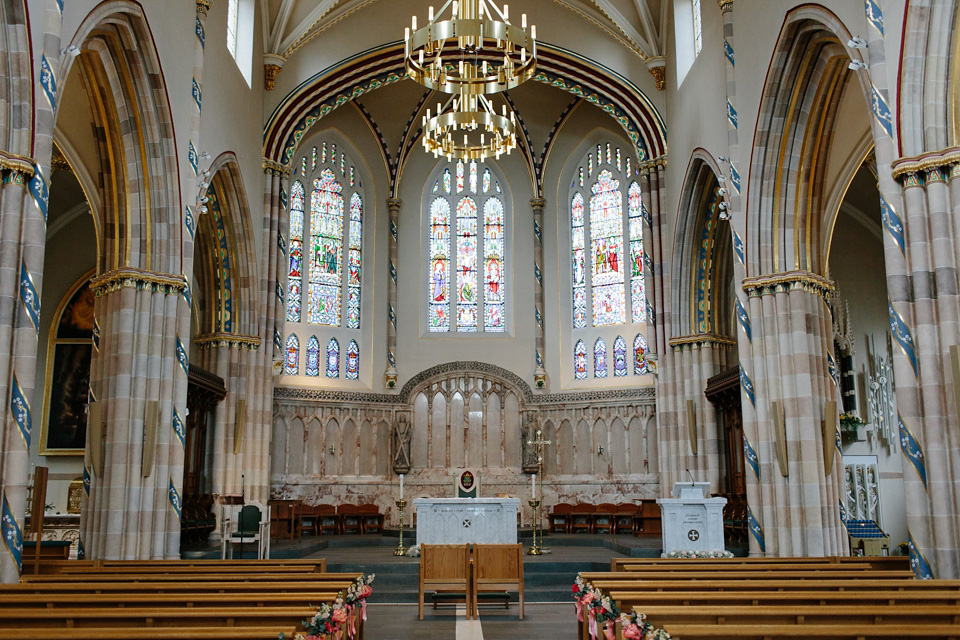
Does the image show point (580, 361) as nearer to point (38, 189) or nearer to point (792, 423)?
point (792, 423)

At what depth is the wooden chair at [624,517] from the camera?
24.4m

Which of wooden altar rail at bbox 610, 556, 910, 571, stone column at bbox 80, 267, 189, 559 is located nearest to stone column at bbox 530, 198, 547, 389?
stone column at bbox 80, 267, 189, 559

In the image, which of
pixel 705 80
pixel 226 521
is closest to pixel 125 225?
pixel 226 521

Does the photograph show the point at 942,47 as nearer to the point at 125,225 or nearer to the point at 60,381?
the point at 125,225

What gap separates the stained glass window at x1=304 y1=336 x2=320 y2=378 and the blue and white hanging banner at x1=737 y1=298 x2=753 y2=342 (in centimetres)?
1371

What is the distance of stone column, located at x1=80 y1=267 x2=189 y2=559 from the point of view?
1493 cm

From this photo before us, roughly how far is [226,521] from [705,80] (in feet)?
46.0

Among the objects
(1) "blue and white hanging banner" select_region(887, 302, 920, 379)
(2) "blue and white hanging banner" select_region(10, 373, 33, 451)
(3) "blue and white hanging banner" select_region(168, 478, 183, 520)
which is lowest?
(3) "blue and white hanging banner" select_region(168, 478, 183, 520)

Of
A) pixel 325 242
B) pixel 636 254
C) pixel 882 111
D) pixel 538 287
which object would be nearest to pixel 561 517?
pixel 538 287

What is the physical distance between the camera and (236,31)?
21891mm

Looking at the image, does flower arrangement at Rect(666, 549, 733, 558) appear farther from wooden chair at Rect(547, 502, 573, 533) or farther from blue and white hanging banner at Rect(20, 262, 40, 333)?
blue and white hanging banner at Rect(20, 262, 40, 333)

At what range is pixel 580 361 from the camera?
2762cm

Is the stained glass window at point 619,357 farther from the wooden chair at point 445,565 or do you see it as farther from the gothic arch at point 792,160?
the wooden chair at point 445,565

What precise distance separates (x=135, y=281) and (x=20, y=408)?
571 centimetres
